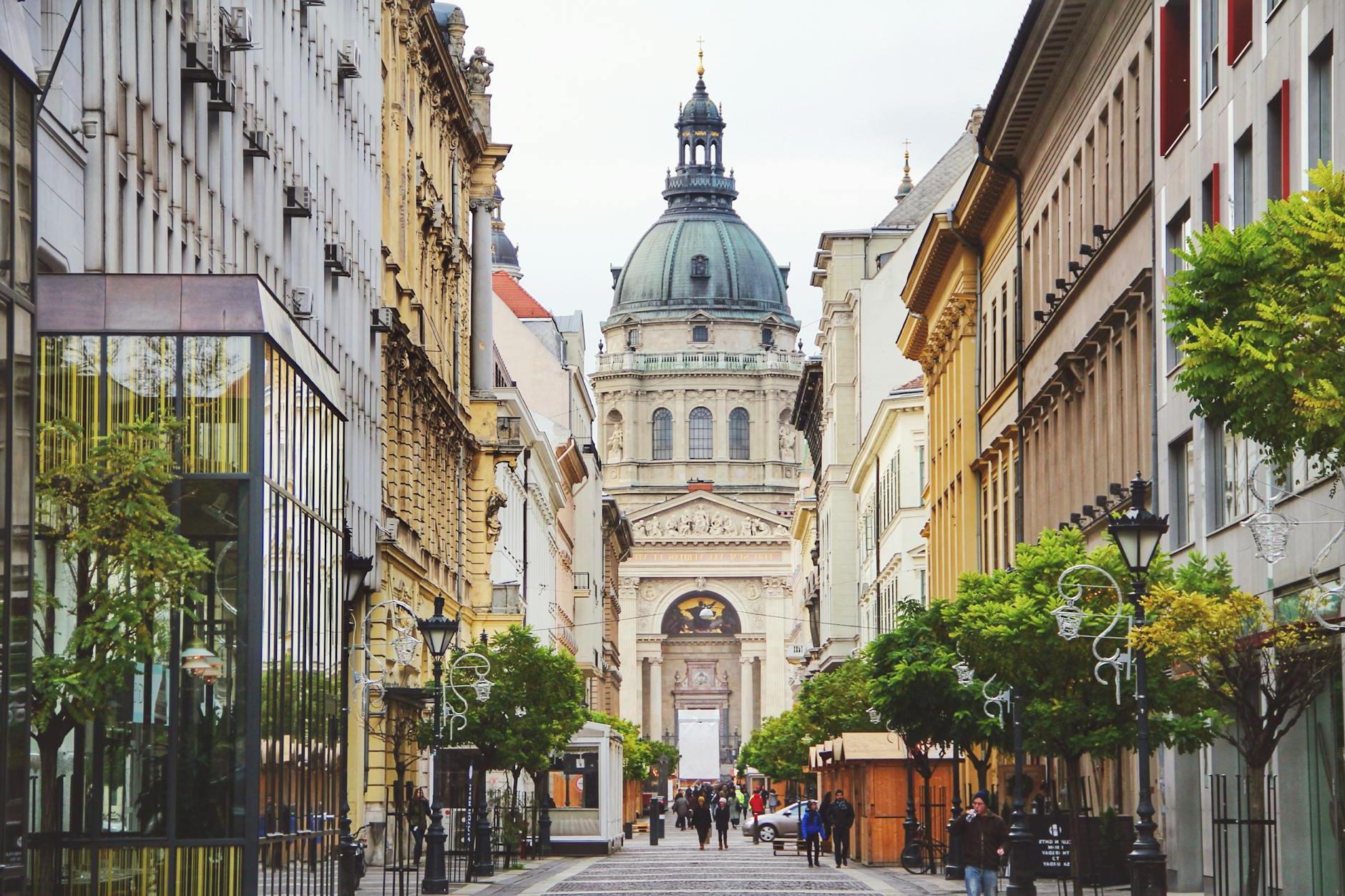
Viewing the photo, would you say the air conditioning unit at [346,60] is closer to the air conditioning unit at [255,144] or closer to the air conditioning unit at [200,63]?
the air conditioning unit at [255,144]

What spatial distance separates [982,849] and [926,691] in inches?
398

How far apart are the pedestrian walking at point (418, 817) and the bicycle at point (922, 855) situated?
882cm

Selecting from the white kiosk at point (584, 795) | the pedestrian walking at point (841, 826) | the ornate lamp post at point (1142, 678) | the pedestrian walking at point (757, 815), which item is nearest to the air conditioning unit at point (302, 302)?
the ornate lamp post at point (1142, 678)

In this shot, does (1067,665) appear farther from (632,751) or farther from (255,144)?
(632,751)

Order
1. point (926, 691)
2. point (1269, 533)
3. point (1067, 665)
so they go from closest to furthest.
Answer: point (1269, 533), point (1067, 665), point (926, 691)

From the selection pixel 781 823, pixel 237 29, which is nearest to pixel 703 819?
pixel 781 823

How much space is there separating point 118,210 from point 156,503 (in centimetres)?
729

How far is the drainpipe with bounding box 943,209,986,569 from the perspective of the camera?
5531 cm

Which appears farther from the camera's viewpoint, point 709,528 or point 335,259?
point 709,528

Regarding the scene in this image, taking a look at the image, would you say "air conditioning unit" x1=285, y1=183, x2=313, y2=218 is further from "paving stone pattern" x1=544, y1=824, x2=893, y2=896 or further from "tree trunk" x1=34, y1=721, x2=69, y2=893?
"tree trunk" x1=34, y1=721, x2=69, y2=893

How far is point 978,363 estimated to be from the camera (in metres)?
56.4

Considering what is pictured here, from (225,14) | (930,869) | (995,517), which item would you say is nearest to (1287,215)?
(225,14)

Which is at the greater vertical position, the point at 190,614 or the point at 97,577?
the point at 97,577

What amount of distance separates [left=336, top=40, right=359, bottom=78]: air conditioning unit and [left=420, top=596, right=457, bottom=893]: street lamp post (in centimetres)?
1058
